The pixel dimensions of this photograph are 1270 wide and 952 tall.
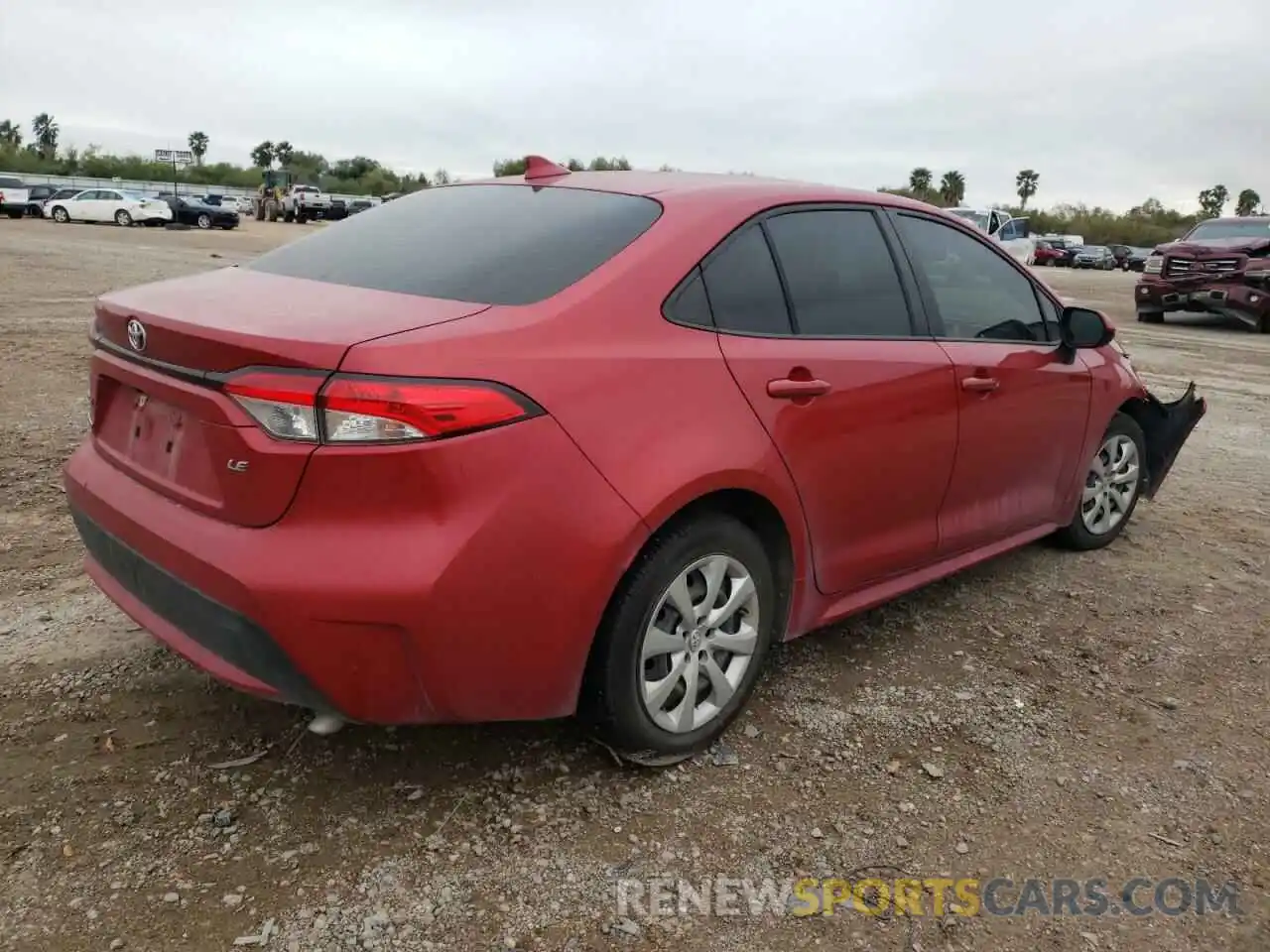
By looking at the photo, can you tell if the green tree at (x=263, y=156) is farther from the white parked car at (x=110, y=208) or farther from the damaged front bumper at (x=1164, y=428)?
the damaged front bumper at (x=1164, y=428)

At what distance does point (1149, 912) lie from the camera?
7.77 feet

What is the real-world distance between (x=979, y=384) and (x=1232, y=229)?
597 inches

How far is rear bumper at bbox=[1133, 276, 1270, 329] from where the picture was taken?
1523cm

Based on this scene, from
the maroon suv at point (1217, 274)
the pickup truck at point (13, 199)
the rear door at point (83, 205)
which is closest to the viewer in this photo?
the maroon suv at point (1217, 274)

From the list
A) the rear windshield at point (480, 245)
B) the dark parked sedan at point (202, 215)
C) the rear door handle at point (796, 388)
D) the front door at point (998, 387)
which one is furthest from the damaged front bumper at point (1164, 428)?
the dark parked sedan at point (202, 215)

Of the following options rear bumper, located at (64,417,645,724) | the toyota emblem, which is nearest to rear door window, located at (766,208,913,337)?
rear bumper, located at (64,417,645,724)

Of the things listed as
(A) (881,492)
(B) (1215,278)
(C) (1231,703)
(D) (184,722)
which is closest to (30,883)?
(D) (184,722)

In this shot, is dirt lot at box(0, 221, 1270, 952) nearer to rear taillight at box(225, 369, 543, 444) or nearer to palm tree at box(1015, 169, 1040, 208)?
rear taillight at box(225, 369, 543, 444)

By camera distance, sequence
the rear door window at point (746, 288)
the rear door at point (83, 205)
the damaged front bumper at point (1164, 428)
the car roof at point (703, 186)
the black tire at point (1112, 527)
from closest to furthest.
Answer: the rear door window at point (746, 288)
the car roof at point (703, 186)
the black tire at point (1112, 527)
the damaged front bumper at point (1164, 428)
the rear door at point (83, 205)

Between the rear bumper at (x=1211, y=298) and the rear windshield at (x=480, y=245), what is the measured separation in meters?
15.3

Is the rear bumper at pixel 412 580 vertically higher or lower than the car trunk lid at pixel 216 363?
lower

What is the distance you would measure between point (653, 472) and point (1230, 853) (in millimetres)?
1740

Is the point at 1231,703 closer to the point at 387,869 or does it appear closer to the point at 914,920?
the point at 914,920

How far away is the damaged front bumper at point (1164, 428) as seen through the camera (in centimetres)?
497
